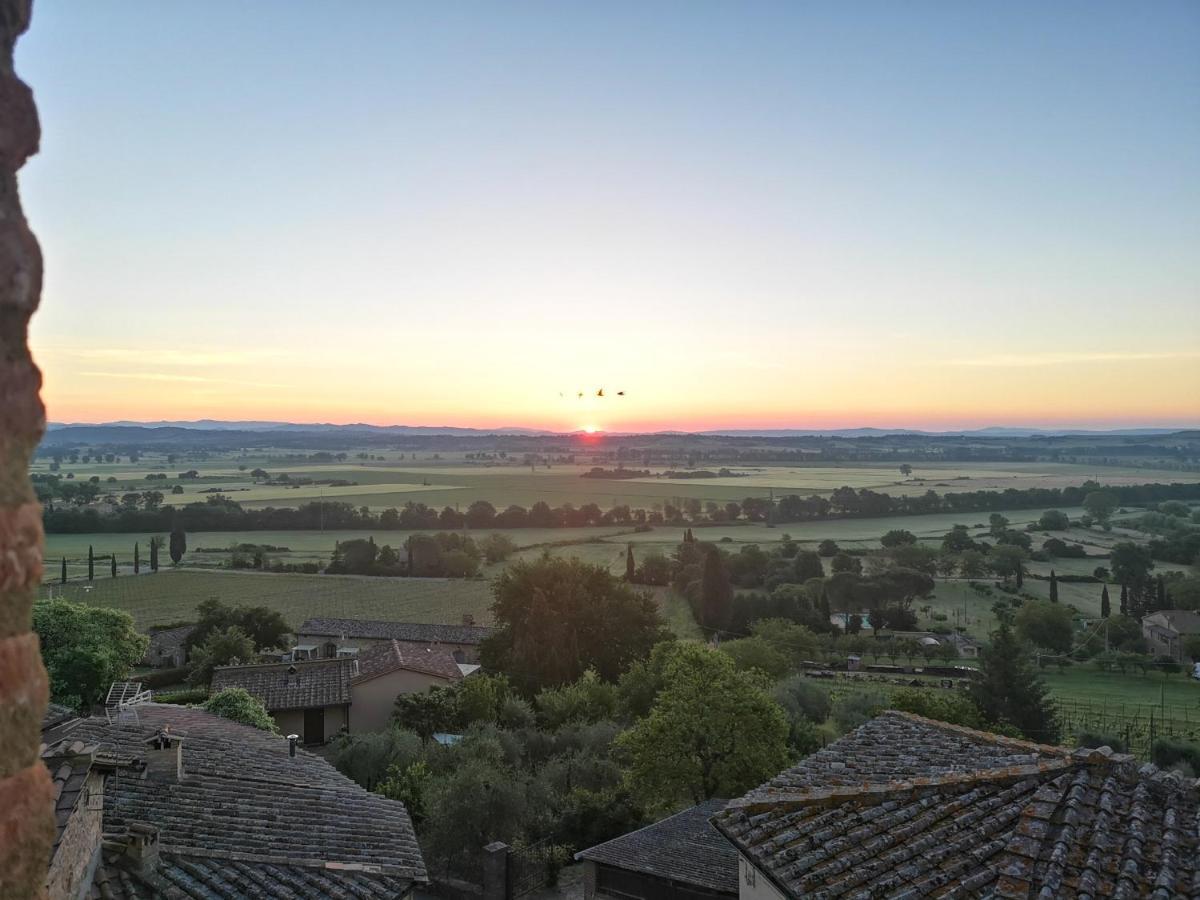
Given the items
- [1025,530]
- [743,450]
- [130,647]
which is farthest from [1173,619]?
[743,450]

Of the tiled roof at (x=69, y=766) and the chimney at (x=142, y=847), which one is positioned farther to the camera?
the chimney at (x=142, y=847)

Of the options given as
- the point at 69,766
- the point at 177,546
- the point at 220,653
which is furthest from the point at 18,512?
the point at 177,546

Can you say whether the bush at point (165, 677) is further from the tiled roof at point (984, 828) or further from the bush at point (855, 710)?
the tiled roof at point (984, 828)

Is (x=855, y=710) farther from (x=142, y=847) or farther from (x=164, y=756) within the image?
(x=142, y=847)

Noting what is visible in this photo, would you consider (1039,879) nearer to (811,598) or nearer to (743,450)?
(811,598)

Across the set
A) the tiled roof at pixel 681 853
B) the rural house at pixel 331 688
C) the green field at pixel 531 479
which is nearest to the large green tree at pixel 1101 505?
the green field at pixel 531 479

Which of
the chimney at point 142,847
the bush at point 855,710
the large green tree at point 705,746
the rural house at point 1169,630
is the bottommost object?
the rural house at point 1169,630
